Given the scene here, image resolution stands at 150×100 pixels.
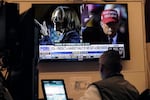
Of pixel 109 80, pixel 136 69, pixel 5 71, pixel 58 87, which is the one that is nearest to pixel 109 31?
pixel 136 69

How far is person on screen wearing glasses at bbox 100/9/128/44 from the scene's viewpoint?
429 centimetres

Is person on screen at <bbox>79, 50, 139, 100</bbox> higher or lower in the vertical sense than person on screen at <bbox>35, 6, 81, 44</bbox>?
lower

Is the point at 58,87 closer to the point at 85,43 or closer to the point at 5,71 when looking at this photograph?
the point at 85,43

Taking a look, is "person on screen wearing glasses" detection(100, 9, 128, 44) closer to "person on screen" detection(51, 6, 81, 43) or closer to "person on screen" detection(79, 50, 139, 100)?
"person on screen" detection(51, 6, 81, 43)

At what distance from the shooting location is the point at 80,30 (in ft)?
13.9

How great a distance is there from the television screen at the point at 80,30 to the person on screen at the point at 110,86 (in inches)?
53.3

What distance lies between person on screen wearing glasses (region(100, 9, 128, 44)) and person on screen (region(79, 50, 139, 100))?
4.60 ft

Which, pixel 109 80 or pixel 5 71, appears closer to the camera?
pixel 5 71

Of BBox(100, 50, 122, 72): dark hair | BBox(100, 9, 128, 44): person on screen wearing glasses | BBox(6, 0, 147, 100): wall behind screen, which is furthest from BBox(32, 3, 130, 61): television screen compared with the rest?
BBox(100, 50, 122, 72): dark hair

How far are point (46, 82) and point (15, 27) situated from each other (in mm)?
2101

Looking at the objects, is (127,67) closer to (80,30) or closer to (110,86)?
(80,30)

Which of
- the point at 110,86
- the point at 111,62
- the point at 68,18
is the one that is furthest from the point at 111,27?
the point at 110,86

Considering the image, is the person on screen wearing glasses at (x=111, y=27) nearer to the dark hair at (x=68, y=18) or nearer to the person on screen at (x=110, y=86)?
the dark hair at (x=68, y=18)

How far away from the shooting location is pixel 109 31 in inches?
169
